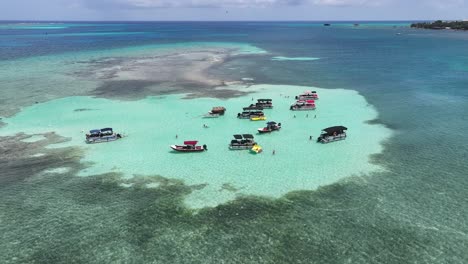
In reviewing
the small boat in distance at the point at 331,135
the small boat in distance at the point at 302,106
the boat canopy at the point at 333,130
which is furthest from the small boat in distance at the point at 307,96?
the small boat in distance at the point at 331,135

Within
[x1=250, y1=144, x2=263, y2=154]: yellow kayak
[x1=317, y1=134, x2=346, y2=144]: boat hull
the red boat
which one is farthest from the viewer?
[x1=317, y1=134, x2=346, y2=144]: boat hull

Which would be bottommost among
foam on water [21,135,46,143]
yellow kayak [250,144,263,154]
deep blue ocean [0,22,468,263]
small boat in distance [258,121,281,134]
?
deep blue ocean [0,22,468,263]

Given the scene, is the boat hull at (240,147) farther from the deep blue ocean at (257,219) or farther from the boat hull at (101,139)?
the boat hull at (101,139)

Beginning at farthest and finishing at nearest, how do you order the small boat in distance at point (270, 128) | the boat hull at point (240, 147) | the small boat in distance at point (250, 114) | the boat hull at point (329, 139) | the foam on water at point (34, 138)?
the small boat in distance at point (250, 114)
the small boat in distance at point (270, 128)
the foam on water at point (34, 138)
the boat hull at point (329, 139)
the boat hull at point (240, 147)

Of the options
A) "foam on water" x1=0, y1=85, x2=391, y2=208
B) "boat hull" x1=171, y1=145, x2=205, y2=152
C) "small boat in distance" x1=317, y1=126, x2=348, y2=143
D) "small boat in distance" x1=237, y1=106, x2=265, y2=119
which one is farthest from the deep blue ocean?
"small boat in distance" x1=237, y1=106, x2=265, y2=119

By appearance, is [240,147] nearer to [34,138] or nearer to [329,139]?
[329,139]

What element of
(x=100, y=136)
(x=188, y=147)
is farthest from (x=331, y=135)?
(x=100, y=136)

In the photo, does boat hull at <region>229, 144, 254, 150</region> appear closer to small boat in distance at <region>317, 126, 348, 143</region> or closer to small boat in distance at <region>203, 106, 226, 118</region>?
small boat in distance at <region>317, 126, 348, 143</region>

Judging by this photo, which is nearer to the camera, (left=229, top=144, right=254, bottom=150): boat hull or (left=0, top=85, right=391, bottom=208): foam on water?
(left=0, top=85, right=391, bottom=208): foam on water

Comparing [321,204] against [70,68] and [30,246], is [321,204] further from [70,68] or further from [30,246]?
[70,68]
